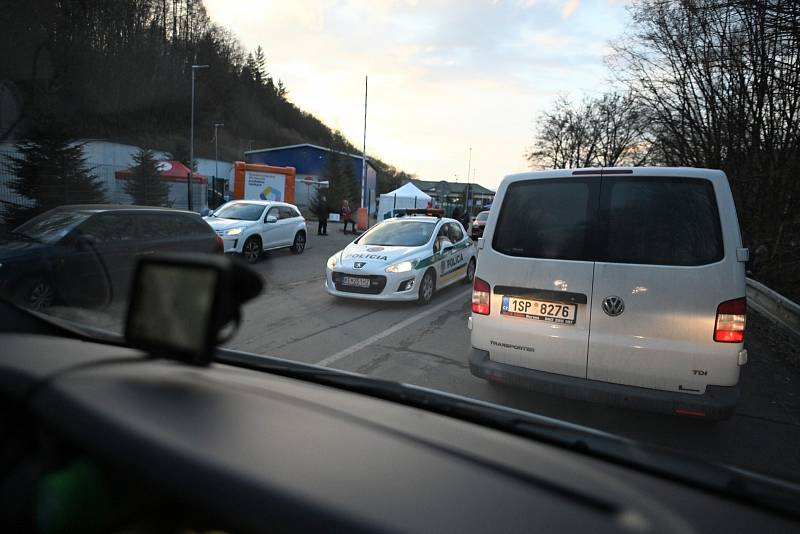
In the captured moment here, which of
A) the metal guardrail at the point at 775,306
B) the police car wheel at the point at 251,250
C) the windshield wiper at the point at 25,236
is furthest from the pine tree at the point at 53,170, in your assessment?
the metal guardrail at the point at 775,306

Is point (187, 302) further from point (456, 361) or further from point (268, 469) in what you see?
point (456, 361)

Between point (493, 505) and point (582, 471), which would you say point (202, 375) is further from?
point (582, 471)

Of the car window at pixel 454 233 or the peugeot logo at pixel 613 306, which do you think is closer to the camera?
the peugeot logo at pixel 613 306

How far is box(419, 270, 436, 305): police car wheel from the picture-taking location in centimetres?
843

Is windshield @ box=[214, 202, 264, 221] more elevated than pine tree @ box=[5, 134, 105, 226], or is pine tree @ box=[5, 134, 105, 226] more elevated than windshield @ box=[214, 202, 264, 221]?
pine tree @ box=[5, 134, 105, 226]

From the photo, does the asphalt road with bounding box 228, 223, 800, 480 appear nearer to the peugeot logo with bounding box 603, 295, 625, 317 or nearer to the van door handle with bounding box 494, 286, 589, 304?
the peugeot logo with bounding box 603, 295, 625, 317

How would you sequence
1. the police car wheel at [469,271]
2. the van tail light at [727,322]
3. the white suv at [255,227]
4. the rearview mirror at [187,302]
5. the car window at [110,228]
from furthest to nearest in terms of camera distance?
the white suv at [255,227]
the police car wheel at [469,271]
the van tail light at [727,322]
the car window at [110,228]
the rearview mirror at [187,302]

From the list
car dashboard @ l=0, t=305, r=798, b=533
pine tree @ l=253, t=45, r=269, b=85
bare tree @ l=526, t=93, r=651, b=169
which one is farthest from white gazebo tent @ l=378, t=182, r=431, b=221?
pine tree @ l=253, t=45, r=269, b=85

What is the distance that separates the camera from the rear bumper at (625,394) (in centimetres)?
327

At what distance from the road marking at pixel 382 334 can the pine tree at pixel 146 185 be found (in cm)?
1223

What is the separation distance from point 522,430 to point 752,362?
605 centimetres

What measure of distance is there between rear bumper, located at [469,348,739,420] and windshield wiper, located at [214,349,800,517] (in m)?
2.09

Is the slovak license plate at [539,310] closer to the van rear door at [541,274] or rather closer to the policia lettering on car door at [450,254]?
the van rear door at [541,274]

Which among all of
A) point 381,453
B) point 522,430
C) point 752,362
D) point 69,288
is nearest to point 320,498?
point 381,453
